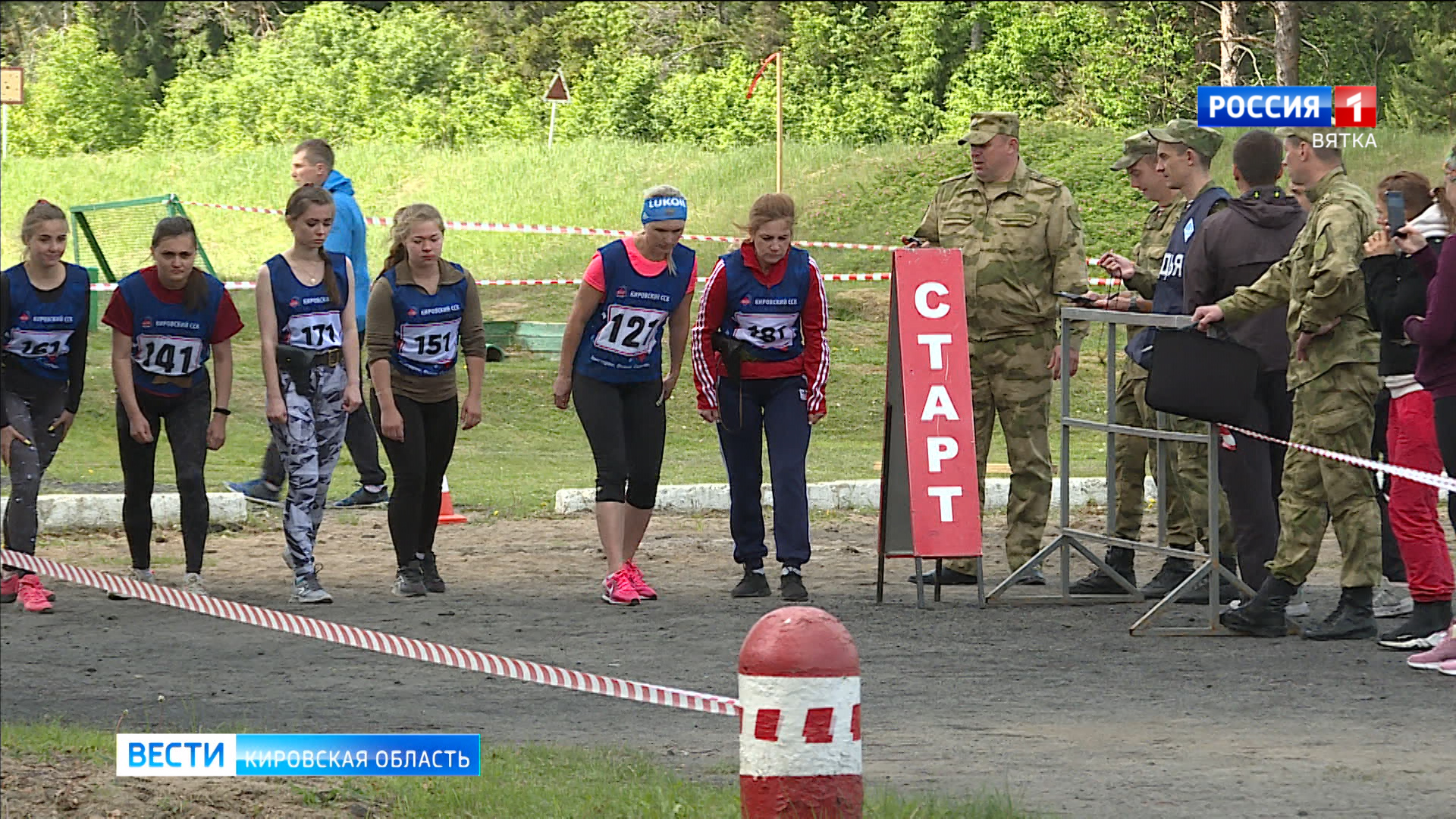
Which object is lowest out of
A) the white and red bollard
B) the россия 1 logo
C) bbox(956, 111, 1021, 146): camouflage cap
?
the white and red bollard

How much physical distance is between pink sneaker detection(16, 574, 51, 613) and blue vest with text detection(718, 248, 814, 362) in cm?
329

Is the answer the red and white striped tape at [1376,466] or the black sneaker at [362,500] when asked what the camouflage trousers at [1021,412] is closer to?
the red and white striped tape at [1376,466]

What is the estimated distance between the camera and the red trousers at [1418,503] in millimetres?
7492

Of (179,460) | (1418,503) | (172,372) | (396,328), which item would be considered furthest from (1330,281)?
(179,460)

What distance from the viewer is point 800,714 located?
4.12 metres

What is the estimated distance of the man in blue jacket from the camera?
12.0m

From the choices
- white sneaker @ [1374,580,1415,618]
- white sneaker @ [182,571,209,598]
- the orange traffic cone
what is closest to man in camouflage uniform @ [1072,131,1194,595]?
white sneaker @ [1374,580,1415,618]

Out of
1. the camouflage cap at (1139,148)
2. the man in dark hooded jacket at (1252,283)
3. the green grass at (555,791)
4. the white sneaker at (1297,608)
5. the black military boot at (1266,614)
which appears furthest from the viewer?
the camouflage cap at (1139,148)

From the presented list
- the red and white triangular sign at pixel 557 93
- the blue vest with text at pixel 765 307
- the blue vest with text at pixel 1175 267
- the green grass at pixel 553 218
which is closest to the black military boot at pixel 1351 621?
the blue vest with text at pixel 1175 267

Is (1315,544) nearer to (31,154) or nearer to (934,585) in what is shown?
(934,585)

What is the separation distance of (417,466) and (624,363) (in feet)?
3.71

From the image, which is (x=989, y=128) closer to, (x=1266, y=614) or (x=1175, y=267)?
(x=1175, y=267)

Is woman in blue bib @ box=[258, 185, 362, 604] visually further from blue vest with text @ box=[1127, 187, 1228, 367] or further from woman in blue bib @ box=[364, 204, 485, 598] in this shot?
blue vest with text @ box=[1127, 187, 1228, 367]

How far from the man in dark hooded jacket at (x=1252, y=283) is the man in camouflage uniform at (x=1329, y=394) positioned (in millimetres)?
387
